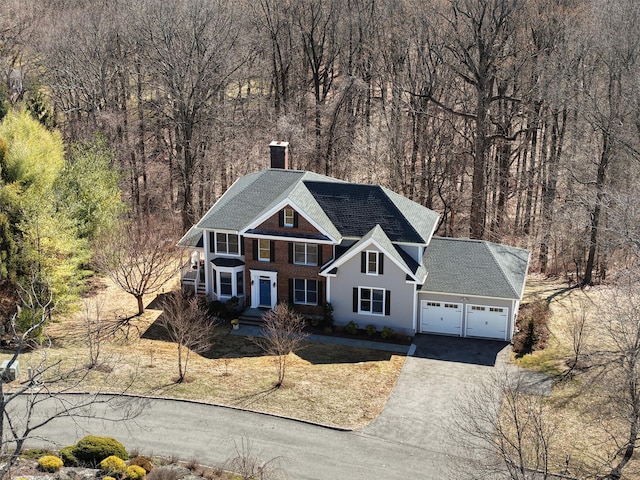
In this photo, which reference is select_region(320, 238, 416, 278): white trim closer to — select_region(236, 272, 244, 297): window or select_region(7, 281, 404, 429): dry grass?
select_region(7, 281, 404, 429): dry grass

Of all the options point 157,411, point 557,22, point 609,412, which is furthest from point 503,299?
point 557,22

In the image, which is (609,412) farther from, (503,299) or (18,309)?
(18,309)

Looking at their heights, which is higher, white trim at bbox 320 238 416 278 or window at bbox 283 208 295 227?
window at bbox 283 208 295 227

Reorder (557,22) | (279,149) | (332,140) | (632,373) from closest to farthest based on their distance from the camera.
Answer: (632,373) → (279,149) → (557,22) → (332,140)

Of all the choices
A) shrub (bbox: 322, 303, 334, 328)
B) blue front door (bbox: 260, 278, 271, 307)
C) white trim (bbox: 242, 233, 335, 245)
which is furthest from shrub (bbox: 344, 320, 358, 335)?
blue front door (bbox: 260, 278, 271, 307)

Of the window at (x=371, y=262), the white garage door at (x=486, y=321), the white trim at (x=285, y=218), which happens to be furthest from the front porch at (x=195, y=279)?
the white garage door at (x=486, y=321)

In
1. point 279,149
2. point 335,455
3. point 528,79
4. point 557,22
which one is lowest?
point 335,455

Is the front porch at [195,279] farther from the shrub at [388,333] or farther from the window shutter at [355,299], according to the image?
the shrub at [388,333]

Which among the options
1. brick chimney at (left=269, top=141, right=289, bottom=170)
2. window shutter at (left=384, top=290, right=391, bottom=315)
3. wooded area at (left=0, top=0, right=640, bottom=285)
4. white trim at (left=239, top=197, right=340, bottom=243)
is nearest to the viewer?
window shutter at (left=384, top=290, right=391, bottom=315)
